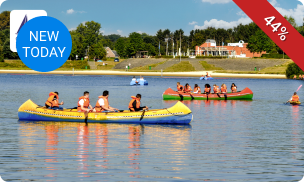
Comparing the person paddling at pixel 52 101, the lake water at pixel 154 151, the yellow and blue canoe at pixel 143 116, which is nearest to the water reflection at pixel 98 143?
the lake water at pixel 154 151

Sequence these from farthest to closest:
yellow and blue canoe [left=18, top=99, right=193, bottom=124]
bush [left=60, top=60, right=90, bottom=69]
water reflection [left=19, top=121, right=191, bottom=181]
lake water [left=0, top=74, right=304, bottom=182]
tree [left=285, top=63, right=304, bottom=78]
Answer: bush [left=60, top=60, right=90, bottom=69] → tree [left=285, top=63, right=304, bottom=78] → yellow and blue canoe [left=18, top=99, right=193, bottom=124] → water reflection [left=19, top=121, right=191, bottom=181] → lake water [left=0, top=74, right=304, bottom=182]

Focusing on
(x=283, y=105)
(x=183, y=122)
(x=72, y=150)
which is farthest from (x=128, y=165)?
(x=283, y=105)

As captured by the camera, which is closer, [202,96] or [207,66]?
[202,96]

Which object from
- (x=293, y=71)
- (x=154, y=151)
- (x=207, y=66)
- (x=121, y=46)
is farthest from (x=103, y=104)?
(x=121, y=46)

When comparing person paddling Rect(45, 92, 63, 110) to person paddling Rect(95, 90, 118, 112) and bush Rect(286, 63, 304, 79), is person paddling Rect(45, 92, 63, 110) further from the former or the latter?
bush Rect(286, 63, 304, 79)

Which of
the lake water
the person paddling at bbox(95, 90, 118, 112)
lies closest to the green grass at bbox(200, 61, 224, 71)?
the lake water

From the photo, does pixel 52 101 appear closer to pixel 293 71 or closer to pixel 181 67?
pixel 293 71

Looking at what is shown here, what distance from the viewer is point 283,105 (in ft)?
141

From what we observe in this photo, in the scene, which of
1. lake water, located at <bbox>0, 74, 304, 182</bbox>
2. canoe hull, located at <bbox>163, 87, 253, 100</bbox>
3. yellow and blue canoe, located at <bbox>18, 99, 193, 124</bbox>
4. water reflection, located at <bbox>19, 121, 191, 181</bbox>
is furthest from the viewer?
canoe hull, located at <bbox>163, 87, 253, 100</bbox>

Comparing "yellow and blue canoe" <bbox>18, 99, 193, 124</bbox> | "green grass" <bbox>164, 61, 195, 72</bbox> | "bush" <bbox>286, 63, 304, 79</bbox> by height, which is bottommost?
"yellow and blue canoe" <bbox>18, 99, 193, 124</bbox>

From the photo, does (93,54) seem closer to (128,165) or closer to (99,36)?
(99,36)

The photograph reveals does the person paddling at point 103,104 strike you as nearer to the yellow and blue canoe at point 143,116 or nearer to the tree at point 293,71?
the yellow and blue canoe at point 143,116

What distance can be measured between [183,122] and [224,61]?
371 ft

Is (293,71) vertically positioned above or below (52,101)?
above
